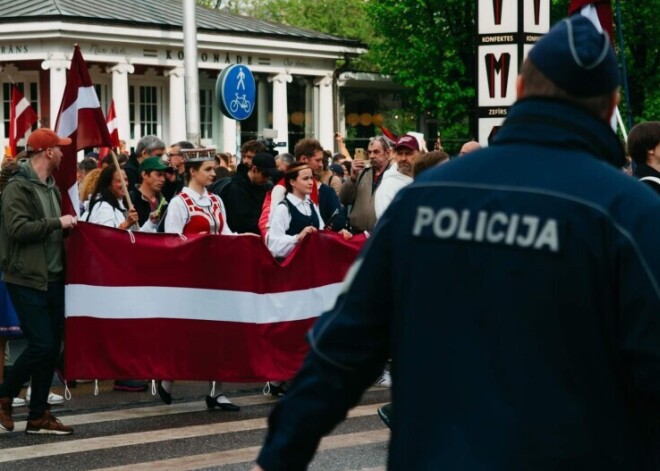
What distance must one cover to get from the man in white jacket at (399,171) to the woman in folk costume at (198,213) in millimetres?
1229

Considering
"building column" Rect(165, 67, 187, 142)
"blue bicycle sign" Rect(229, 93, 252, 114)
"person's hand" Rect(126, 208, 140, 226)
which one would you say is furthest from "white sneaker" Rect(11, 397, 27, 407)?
"building column" Rect(165, 67, 187, 142)

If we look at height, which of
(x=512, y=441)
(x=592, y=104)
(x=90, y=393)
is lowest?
(x=90, y=393)

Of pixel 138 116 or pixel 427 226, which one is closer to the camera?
pixel 427 226

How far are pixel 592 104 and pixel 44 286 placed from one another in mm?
6642

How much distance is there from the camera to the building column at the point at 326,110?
142 ft

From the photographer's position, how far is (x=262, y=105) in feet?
137

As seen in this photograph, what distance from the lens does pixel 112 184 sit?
11.0 m

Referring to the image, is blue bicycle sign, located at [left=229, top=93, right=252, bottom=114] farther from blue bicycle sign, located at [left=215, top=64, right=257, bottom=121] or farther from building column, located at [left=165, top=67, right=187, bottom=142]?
building column, located at [left=165, top=67, right=187, bottom=142]

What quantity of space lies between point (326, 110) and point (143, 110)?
8223 mm

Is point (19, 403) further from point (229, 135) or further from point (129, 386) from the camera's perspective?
point (229, 135)

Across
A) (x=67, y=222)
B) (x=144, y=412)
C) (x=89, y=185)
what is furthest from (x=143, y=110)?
(x=67, y=222)

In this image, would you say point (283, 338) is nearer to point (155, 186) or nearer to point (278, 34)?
point (155, 186)

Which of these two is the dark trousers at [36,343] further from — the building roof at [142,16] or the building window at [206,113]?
the building window at [206,113]

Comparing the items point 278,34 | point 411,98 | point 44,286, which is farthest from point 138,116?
point 44,286
